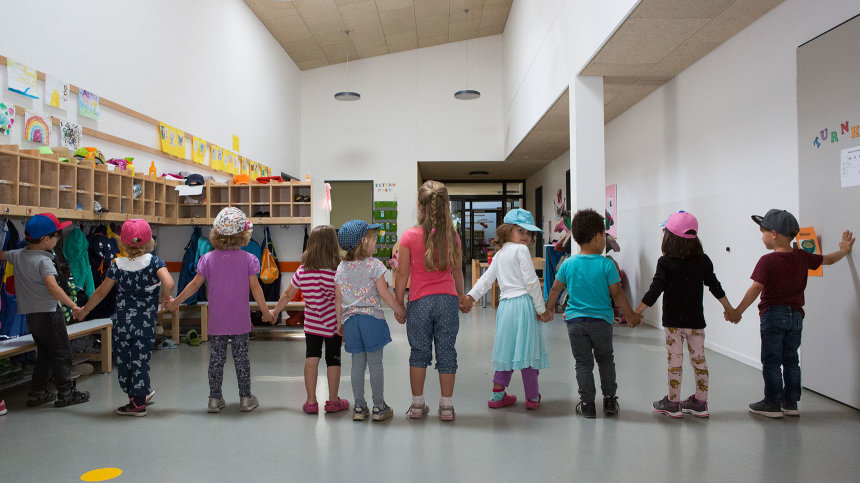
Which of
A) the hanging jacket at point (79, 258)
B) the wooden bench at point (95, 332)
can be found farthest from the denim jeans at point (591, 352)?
the hanging jacket at point (79, 258)

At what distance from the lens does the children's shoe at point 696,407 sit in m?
3.31

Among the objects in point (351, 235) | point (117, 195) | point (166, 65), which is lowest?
point (351, 235)

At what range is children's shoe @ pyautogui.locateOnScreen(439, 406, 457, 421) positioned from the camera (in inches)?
128

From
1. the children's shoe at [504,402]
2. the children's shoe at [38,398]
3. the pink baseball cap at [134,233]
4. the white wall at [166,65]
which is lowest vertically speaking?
the children's shoe at [504,402]

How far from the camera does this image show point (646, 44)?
188 inches

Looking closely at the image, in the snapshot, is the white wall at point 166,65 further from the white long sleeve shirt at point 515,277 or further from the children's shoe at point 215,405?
the white long sleeve shirt at point 515,277

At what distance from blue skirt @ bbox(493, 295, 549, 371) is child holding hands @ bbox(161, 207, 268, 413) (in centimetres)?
152

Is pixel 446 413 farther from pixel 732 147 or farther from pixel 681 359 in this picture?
pixel 732 147

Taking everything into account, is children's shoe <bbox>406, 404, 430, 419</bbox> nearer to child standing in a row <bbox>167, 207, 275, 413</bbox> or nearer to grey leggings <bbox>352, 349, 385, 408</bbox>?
grey leggings <bbox>352, 349, 385, 408</bbox>

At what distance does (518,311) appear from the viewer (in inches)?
135

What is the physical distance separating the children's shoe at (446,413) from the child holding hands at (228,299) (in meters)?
1.25

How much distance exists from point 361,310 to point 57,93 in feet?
11.1

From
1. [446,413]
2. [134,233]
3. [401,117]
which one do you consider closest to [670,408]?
[446,413]

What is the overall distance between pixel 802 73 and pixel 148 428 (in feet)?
16.3
